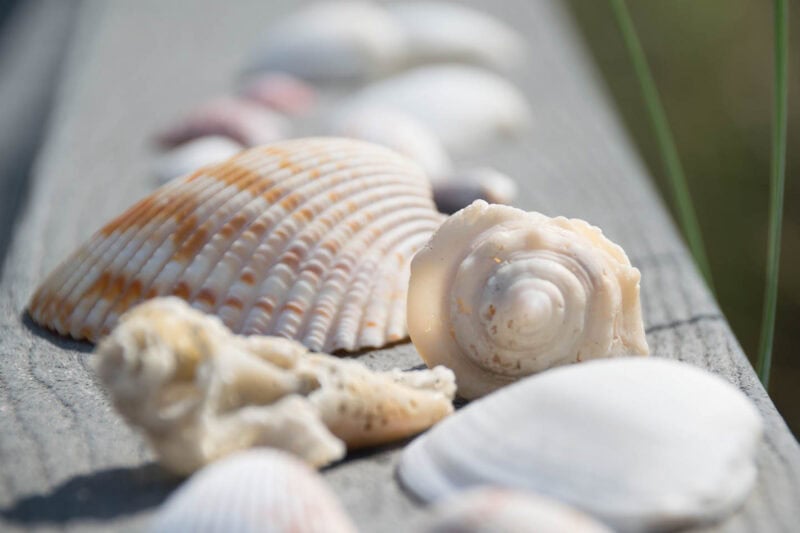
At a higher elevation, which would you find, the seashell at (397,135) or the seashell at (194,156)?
the seashell at (397,135)

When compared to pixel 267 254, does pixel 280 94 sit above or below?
below

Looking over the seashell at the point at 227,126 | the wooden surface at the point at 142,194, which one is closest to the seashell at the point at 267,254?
the wooden surface at the point at 142,194

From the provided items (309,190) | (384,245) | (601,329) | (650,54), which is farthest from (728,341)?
(650,54)

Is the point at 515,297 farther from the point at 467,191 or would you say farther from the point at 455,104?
the point at 455,104

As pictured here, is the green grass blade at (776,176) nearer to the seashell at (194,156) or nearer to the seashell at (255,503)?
the seashell at (255,503)

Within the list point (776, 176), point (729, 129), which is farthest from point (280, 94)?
point (776, 176)
